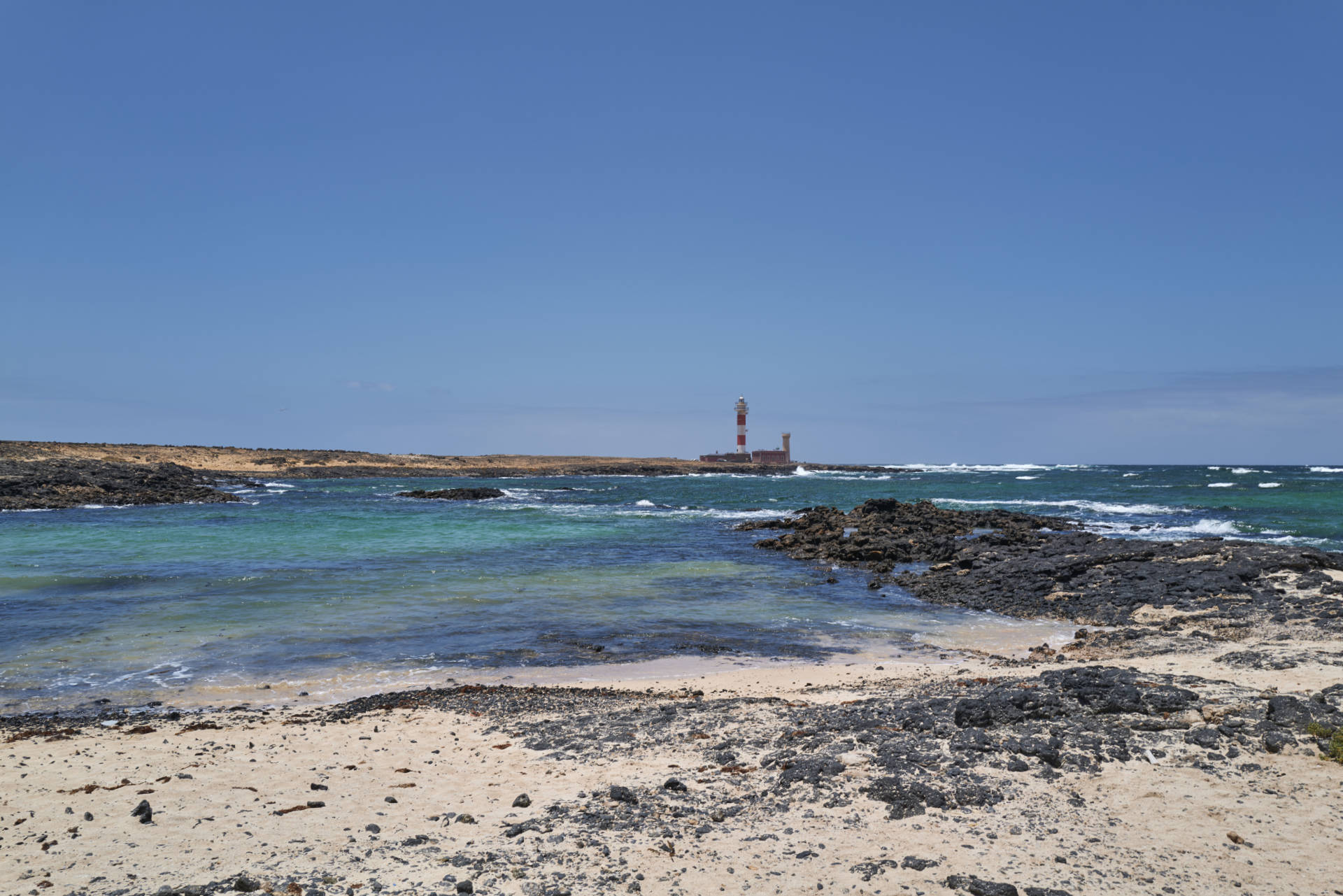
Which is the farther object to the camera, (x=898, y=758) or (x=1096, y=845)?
(x=898, y=758)

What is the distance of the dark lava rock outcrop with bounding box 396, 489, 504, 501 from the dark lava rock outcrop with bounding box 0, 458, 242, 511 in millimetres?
10096

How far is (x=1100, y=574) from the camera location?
1522 centimetres

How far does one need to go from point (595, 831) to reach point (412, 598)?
35.8 ft

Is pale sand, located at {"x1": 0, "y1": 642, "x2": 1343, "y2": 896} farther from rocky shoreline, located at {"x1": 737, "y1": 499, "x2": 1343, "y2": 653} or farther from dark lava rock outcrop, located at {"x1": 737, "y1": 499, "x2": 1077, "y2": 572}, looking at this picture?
dark lava rock outcrop, located at {"x1": 737, "y1": 499, "x2": 1077, "y2": 572}

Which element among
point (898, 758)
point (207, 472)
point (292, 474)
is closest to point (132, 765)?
point (898, 758)

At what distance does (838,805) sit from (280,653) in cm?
853

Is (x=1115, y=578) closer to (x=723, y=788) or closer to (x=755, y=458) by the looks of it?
(x=723, y=788)

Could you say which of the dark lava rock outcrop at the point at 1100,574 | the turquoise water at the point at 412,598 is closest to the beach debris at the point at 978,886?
the turquoise water at the point at 412,598

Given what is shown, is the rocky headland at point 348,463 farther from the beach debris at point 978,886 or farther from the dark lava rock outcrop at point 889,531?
the beach debris at point 978,886

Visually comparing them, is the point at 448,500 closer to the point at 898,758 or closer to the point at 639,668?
the point at 639,668

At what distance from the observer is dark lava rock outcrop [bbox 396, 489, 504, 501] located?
47.5 m

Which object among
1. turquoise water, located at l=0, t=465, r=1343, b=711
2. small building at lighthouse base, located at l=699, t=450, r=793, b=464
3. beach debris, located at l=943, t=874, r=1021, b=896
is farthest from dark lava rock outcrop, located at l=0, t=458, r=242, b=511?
small building at lighthouse base, located at l=699, t=450, r=793, b=464

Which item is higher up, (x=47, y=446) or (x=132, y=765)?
(x=47, y=446)

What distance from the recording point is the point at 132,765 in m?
6.15
